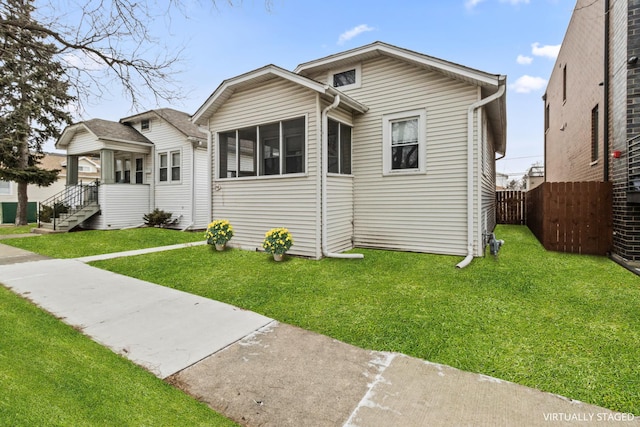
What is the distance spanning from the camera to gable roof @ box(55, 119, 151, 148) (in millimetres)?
13406

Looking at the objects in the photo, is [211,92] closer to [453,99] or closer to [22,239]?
[453,99]

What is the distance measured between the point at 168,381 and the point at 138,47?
4.21m

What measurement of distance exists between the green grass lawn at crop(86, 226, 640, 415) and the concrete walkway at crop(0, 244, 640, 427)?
24cm

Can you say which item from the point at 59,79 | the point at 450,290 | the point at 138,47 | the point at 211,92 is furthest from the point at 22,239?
the point at 450,290

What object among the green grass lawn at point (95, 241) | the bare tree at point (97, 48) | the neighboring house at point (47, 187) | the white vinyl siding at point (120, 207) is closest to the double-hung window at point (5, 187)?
the neighboring house at point (47, 187)

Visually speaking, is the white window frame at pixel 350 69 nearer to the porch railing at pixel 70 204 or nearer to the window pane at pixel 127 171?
the porch railing at pixel 70 204

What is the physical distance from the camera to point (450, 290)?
5.13m

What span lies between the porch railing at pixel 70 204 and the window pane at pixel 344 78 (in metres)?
11.2

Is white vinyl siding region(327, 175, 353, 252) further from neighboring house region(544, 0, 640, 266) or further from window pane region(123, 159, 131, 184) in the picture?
window pane region(123, 159, 131, 184)

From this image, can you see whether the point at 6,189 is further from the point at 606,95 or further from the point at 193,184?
the point at 606,95

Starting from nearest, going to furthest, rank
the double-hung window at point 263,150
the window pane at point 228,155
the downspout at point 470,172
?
the downspout at point 470,172, the double-hung window at point 263,150, the window pane at point 228,155

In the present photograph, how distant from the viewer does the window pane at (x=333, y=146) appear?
7887mm

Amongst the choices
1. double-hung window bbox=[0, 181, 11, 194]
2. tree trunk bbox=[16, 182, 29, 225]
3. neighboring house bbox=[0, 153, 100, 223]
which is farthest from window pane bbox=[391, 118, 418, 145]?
double-hung window bbox=[0, 181, 11, 194]

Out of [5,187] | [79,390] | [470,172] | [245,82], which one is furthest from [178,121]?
[5,187]
